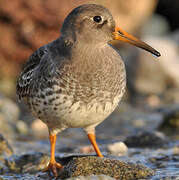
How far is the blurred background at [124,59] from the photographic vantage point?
10.6m

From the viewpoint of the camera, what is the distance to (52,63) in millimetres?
6770

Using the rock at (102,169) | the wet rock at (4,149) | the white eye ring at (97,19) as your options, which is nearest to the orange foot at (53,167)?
the rock at (102,169)

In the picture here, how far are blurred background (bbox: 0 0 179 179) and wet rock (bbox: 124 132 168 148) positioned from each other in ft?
4.56

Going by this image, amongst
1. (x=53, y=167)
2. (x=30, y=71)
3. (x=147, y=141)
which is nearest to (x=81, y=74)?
(x=30, y=71)

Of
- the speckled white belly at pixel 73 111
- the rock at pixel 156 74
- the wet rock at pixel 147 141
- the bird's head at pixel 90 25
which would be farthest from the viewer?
the rock at pixel 156 74

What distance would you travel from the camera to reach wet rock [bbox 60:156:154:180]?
20.3ft

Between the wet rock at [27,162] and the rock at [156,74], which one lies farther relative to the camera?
the rock at [156,74]

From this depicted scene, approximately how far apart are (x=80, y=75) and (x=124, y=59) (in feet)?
25.7

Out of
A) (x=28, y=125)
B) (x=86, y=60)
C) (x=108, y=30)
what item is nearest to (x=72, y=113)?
(x=86, y=60)

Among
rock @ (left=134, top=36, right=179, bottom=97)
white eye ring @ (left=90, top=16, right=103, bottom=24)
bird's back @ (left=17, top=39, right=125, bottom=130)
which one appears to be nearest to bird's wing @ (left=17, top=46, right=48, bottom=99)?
bird's back @ (left=17, top=39, right=125, bottom=130)

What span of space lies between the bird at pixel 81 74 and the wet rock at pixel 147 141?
181 cm

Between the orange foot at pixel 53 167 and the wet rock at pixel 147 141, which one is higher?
the wet rock at pixel 147 141

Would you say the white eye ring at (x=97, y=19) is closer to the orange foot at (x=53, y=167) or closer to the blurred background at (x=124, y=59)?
the orange foot at (x=53, y=167)

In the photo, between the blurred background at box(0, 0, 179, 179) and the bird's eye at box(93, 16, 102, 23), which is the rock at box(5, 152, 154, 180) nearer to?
the bird's eye at box(93, 16, 102, 23)
